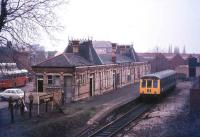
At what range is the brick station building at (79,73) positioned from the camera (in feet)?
120

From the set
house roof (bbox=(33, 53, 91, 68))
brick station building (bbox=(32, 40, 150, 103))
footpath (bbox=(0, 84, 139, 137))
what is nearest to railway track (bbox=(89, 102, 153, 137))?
footpath (bbox=(0, 84, 139, 137))

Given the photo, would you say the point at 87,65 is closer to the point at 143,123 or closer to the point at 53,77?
the point at 53,77

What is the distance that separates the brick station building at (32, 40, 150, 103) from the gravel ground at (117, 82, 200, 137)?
375 inches

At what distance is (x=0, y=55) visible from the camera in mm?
21188

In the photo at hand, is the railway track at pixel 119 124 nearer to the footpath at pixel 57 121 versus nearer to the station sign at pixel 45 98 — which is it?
the footpath at pixel 57 121

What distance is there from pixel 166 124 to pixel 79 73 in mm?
15022

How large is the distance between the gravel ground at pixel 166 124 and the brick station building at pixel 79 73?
952cm

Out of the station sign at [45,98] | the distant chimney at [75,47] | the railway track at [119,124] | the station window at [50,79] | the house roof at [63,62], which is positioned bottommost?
the railway track at [119,124]

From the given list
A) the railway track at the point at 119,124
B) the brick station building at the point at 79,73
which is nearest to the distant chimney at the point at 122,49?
the brick station building at the point at 79,73

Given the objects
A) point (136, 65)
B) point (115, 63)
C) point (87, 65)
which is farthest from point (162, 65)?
point (87, 65)

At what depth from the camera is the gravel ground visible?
21503 mm

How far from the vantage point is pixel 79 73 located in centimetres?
3719

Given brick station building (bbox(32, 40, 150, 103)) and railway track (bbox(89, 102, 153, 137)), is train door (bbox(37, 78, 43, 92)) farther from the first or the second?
railway track (bbox(89, 102, 153, 137))

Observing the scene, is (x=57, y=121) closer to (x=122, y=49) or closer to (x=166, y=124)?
(x=166, y=124)
